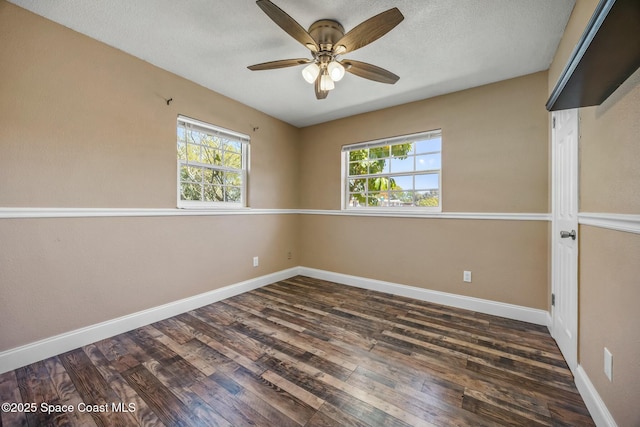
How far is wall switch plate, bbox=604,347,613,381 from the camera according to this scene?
117 centimetres

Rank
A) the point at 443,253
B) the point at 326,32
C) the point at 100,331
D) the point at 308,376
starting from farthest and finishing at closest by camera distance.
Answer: the point at 443,253
the point at 100,331
the point at 326,32
the point at 308,376

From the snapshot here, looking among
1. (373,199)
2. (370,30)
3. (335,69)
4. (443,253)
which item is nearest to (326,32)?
(335,69)

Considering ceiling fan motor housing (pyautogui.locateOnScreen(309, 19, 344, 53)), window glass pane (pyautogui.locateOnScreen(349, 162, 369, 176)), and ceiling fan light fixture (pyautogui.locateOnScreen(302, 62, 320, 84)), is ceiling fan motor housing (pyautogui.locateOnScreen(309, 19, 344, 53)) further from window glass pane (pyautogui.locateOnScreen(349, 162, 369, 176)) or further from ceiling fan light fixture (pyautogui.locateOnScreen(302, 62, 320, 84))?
window glass pane (pyautogui.locateOnScreen(349, 162, 369, 176))

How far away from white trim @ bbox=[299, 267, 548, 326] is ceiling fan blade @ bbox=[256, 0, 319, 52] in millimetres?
2781

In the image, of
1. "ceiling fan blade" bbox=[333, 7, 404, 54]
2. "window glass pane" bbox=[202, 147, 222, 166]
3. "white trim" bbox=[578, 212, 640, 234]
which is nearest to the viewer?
"white trim" bbox=[578, 212, 640, 234]

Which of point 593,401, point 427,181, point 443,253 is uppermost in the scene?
point 427,181

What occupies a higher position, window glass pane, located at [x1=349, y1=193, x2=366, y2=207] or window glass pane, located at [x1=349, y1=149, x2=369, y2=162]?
window glass pane, located at [x1=349, y1=149, x2=369, y2=162]

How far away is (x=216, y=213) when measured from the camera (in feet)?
9.86

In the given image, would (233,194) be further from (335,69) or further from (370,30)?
(370,30)

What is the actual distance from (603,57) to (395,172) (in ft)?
7.98

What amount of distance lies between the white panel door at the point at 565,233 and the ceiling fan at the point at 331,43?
4.50 feet

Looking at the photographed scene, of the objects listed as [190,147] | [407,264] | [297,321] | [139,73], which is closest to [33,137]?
[139,73]

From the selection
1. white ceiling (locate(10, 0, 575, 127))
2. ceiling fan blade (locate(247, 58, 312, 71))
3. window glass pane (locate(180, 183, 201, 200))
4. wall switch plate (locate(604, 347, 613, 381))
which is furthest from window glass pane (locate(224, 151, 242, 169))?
wall switch plate (locate(604, 347, 613, 381))

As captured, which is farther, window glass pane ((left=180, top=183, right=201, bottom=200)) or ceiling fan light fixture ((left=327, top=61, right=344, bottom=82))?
window glass pane ((left=180, top=183, right=201, bottom=200))
